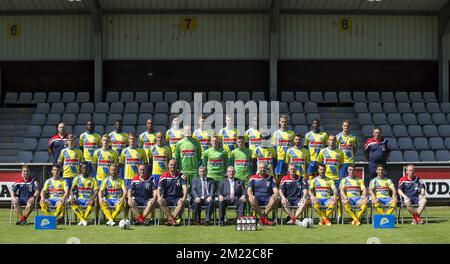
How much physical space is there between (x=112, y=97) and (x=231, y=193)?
12172 millimetres

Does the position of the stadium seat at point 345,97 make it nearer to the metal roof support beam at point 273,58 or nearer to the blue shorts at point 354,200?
the metal roof support beam at point 273,58

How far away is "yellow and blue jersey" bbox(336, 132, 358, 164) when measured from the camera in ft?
55.4

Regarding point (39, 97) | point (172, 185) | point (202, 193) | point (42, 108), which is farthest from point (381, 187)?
point (39, 97)

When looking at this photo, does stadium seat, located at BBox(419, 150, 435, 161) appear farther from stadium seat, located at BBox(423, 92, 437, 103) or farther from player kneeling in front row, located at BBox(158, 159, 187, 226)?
player kneeling in front row, located at BBox(158, 159, 187, 226)

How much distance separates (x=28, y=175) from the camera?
51.0ft

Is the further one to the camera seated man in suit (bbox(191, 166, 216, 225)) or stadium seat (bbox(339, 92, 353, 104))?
stadium seat (bbox(339, 92, 353, 104))

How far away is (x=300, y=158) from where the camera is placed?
635 inches

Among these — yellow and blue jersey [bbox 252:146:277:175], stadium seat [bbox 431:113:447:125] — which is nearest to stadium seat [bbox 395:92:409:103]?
stadium seat [bbox 431:113:447:125]

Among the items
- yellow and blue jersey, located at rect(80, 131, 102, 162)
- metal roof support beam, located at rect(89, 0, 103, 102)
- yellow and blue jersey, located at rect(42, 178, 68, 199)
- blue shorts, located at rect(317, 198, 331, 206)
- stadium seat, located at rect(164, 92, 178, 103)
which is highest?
metal roof support beam, located at rect(89, 0, 103, 102)

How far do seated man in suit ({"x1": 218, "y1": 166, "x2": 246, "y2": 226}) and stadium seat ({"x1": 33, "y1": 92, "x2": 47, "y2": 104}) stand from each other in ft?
42.9

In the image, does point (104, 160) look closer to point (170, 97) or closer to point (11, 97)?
point (170, 97)

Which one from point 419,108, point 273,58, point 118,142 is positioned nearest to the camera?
point 118,142

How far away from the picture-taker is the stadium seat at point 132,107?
978 inches

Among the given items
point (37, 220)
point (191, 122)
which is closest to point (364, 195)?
point (37, 220)
